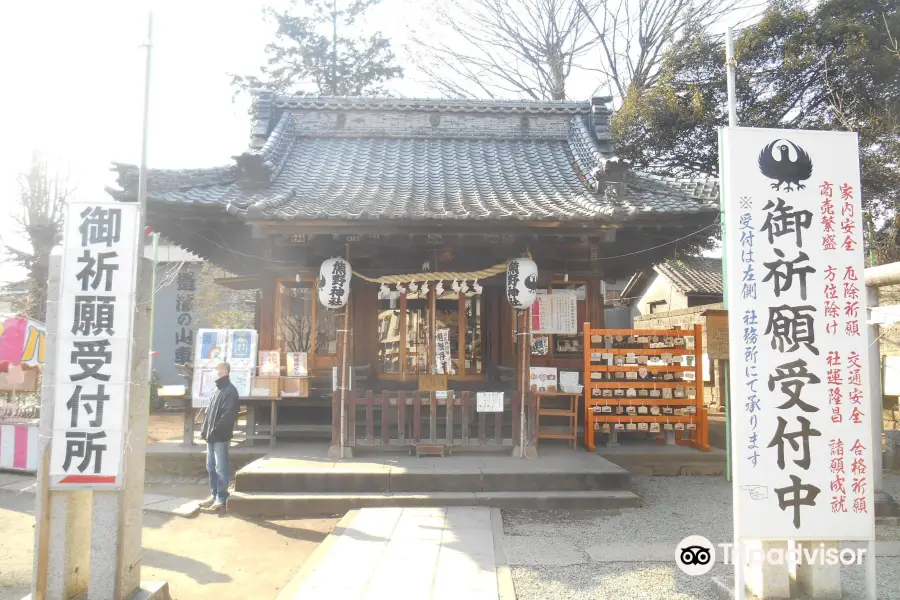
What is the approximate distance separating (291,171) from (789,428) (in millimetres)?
9287

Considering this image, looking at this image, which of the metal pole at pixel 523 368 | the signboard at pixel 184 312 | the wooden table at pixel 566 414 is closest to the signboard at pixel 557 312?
the wooden table at pixel 566 414

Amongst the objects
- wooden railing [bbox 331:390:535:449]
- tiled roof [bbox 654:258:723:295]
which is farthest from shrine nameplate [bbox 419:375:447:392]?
tiled roof [bbox 654:258:723:295]

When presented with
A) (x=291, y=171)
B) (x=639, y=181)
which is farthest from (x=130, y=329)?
(x=639, y=181)

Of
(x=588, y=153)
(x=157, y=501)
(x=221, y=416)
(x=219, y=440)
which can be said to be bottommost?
(x=157, y=501)

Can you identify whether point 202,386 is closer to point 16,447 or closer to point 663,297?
point 16,447

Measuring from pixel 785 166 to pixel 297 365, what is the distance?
7.33 m

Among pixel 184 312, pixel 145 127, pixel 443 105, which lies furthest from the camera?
pixel 184 312

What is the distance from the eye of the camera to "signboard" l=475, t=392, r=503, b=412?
799 centimetres

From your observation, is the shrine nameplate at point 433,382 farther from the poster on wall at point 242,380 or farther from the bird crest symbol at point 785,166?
the bird crest symbol at point 785,166

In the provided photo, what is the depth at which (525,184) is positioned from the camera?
10.1m

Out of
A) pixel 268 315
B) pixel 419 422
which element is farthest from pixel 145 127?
pixel 268 315

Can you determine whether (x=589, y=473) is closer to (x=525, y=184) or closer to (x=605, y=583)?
(x=605, y=583)

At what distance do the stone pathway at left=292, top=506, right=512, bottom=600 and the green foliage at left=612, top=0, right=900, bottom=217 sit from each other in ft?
33.1

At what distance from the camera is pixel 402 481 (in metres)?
7.16
